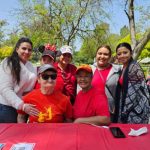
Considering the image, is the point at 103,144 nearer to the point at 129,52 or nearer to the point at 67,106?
the point at 67,106

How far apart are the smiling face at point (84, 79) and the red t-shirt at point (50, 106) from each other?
0.69 ft

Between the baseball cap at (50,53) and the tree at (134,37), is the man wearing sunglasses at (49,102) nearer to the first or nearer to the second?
the baseball cap at (50,53)

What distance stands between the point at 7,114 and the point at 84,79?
1005mm

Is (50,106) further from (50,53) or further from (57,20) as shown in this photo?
(57,20)

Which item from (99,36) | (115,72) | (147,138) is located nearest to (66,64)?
(115,72)

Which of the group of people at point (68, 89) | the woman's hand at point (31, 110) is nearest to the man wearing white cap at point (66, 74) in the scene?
Result: the group of people at point (68, 89)

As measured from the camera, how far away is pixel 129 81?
4086 mm

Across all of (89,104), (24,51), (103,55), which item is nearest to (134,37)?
(103,55)

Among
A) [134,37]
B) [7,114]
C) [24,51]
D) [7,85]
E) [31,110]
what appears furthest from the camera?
[134,37]

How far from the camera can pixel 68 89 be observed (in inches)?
167

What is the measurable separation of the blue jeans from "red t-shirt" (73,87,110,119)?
2.70ft

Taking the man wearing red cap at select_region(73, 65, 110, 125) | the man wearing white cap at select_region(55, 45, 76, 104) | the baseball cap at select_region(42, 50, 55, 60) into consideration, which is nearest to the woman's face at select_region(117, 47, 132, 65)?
the man wearing white cap at select_region(55, 45, 76, 104)

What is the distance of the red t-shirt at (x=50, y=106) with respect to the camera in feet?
10.4

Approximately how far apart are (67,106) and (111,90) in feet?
3.58
